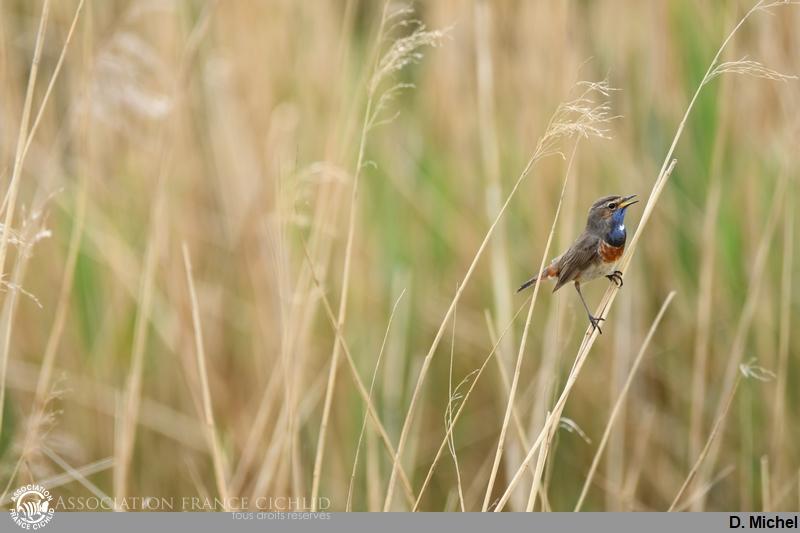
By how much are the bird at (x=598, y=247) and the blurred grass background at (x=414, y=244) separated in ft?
0.87

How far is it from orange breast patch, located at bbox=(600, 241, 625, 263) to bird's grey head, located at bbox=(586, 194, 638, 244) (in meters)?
0.02

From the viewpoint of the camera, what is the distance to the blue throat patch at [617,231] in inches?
86.9

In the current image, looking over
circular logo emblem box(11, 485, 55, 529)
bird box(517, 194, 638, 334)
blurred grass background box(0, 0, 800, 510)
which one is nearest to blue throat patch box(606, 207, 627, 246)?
bird box(517, 194, 638, 334)

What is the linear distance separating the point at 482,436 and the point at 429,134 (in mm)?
1229

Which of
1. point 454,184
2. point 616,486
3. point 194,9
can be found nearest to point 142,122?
point 194,9

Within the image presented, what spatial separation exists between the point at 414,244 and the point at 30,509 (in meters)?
1.65

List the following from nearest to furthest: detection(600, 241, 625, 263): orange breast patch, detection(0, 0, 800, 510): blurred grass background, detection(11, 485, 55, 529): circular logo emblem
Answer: detection(11, 485, 55, 529): circular logo emblem < detection(600, 241, 625, 263): orange breast patch < detection(0, 0, 800, 510): blurred grass background

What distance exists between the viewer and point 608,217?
2250mm

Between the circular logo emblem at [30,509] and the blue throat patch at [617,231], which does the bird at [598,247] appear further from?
the circular logo emblem at [30,509]

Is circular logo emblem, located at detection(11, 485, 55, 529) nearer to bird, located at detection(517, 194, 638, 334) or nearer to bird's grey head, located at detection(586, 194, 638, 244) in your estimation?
bird, located at detection(517, 194, 638, 334)

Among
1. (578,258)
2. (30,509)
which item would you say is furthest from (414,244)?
(30,509)

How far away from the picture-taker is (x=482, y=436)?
3055mm

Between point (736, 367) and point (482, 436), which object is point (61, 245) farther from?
point (736, 367)

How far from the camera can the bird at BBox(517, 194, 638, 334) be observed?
2.21 m
